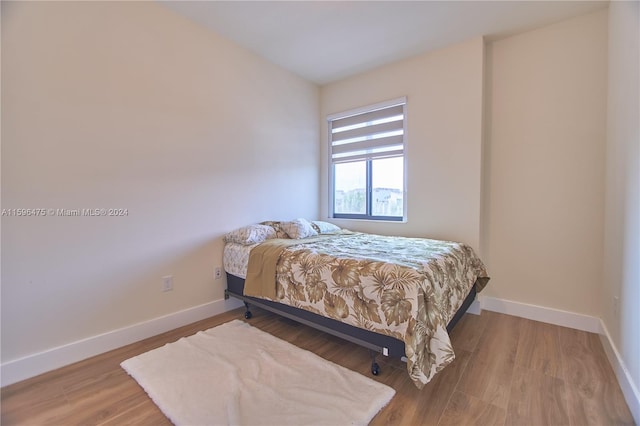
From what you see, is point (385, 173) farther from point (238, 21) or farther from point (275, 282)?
point (238, 21)

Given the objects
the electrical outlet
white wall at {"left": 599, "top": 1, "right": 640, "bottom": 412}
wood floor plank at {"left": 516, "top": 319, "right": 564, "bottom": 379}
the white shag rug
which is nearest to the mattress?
the electrical outlet

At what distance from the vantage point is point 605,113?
7.59ft

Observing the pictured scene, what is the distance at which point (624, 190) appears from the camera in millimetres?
1740

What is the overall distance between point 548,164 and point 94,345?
4.07m

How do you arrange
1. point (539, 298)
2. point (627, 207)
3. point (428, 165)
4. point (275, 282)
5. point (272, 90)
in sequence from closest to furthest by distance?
point (627, 207) → point (275, 282) → point (539, 298) → point (428, 165) → point (272, 90)

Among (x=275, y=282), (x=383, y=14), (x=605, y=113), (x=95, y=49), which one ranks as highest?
(x=383, y=14)

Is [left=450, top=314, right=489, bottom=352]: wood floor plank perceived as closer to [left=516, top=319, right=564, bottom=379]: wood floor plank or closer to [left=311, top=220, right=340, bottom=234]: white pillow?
[left=516, top=319, right=564, bottom=379]: wood floor plank

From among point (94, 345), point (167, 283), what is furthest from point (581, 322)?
point (94, 345)

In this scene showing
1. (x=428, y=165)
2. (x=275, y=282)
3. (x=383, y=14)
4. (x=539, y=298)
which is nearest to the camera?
(x=275, y=282)

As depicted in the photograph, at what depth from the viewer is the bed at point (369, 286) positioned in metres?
1.51

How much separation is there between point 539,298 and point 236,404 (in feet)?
9.26

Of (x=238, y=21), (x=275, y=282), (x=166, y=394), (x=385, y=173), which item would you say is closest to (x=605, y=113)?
(x=385, y=173)

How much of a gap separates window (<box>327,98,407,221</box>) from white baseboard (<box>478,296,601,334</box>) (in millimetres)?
1293

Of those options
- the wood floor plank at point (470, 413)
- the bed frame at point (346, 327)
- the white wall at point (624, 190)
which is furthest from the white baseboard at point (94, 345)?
the white wall at point (624, 190)
